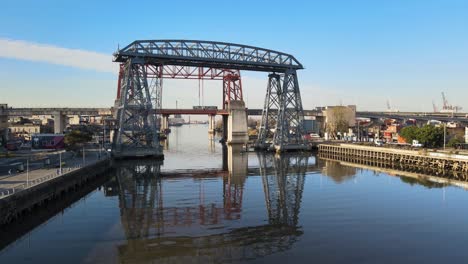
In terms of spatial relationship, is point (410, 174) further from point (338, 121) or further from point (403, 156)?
point (338, 121)

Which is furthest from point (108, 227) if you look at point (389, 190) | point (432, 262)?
point (389, 190)

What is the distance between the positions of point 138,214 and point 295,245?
11446 mm

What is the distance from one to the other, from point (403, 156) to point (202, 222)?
44256 mm

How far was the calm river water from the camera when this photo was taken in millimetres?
17734

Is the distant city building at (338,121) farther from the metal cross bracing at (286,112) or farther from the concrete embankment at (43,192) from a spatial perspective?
the concrete embankment at (43,192)

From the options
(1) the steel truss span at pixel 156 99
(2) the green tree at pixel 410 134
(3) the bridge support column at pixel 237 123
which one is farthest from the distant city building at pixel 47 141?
(2) the green tree at pixel 410 134

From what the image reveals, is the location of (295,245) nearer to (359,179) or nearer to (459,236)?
(459,236)

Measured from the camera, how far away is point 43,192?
28062 millimetres

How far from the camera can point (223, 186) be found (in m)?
37.8

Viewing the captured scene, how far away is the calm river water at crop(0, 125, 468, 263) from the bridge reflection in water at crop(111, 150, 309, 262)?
2.1 inches

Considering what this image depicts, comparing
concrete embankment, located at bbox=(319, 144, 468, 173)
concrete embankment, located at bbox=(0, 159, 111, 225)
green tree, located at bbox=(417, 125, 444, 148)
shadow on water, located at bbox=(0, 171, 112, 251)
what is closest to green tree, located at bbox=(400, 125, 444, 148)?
green tree, located at bbox=(417, 125, 444, 148)

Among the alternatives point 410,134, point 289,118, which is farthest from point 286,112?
point 410,134

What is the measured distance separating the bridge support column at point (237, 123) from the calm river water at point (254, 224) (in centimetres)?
6236

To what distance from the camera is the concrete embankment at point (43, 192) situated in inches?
883
